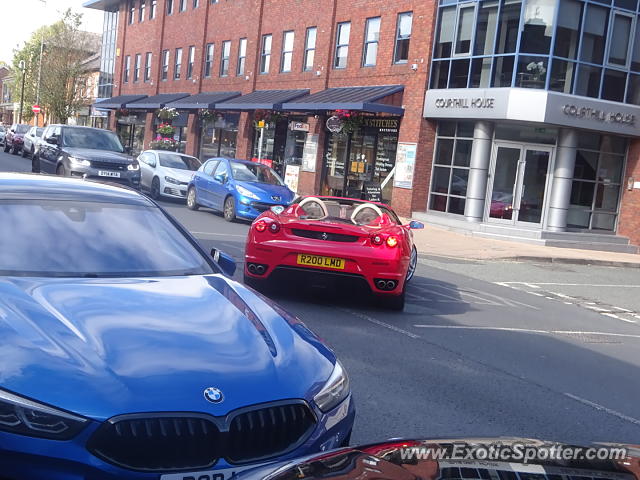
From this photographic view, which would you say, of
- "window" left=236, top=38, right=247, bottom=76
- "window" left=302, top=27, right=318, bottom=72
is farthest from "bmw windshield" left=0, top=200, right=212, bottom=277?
"window" left=236, top=38, right=247, bottom=76

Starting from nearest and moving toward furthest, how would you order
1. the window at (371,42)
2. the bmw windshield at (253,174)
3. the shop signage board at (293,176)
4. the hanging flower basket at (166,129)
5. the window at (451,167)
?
the bmw windshield at (253,174)
the window at (451,167)
the window at (371,42)
the shop signage board at (293,176)
the hanging flower basket at (166,129)

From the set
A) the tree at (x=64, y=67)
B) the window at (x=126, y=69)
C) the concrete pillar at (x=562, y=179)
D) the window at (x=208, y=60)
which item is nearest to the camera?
the concrete pillar at (x=562, y=179)

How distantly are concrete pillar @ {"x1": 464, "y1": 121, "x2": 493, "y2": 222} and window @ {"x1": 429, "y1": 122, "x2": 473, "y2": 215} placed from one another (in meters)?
0.48

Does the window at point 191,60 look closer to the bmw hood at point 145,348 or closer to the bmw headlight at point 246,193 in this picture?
the bmw headlight at point 246,193

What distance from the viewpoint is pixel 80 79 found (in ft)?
192

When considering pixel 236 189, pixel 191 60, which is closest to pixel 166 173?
pixel 236 189

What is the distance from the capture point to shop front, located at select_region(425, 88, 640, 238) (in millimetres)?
22641

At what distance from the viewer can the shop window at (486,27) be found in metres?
23.2

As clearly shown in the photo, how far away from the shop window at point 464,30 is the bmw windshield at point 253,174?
25.2ft

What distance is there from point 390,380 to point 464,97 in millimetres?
18556

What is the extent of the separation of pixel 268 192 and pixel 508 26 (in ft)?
29.4

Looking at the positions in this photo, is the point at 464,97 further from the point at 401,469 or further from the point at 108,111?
the point at 108,111

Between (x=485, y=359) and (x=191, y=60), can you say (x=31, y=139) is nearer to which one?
(x=191, y=60)

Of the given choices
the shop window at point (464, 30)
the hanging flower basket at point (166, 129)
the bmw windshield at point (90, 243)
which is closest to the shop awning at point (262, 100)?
the hanging flower basket at point (166, 129)
